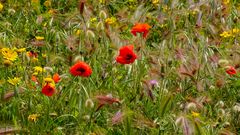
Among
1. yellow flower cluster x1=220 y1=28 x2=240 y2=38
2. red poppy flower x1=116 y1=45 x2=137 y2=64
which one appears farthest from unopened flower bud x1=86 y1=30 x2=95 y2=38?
yellow flower cluster x1=220 y1=28 x2=240 y2=38

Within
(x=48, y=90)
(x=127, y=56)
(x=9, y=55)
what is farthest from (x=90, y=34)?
(x=48, y=90)

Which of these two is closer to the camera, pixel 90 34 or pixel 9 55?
pixel 9 55

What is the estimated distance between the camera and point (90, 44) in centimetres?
338

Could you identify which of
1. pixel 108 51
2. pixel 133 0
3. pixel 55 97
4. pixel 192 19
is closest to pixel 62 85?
pixel 55 97

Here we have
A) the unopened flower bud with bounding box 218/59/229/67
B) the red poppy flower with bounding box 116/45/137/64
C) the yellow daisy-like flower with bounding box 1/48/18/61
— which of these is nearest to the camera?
the red poppy flower with bounding box 116/45/137/64

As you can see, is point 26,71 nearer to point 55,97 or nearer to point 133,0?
point 55,97

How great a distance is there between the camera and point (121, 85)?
305 cm

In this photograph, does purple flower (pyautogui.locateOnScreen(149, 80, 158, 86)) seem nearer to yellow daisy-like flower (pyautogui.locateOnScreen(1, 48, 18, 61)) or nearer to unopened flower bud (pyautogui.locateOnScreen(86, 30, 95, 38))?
unopened flower bud (pyautogui.locateOnScreen(86, 30, 95, 38))

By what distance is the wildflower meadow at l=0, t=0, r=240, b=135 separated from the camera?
257 centimetres

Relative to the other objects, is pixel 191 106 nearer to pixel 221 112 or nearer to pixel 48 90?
pixel 221 112

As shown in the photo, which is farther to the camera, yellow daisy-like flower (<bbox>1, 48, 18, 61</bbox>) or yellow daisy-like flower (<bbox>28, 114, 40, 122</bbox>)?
yellow daisy-like flower (<bbox>1, 48, 18, 61</bbox>)

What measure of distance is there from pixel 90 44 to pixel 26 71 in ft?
1.19

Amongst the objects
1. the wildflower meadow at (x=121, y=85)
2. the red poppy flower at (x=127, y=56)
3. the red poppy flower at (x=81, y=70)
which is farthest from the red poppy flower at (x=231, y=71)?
the red poppy flower at (x=81, y=70)

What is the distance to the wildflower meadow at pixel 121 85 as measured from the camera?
2566 mm
